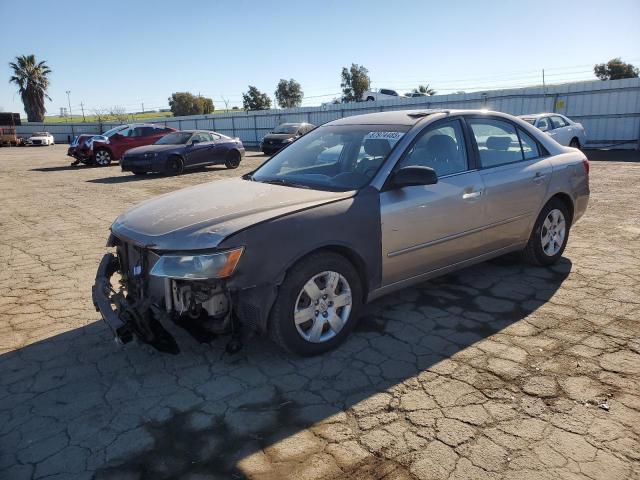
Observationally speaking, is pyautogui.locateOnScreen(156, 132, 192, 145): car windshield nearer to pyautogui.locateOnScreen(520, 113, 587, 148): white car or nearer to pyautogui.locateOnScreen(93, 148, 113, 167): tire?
pyautogui.locateOnScreen(93, 148, 113, 167): tire

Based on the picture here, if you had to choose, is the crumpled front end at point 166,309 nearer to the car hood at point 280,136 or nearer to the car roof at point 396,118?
the car roof at point 396,118

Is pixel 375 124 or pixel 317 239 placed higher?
pixel 375 124

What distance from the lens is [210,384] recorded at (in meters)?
3.23

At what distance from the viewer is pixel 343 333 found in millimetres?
3650

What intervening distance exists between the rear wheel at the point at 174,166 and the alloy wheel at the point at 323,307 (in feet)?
42.6

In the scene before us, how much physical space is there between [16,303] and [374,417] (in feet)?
12.3

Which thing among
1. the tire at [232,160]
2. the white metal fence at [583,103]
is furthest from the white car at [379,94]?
the tire at [232,160]

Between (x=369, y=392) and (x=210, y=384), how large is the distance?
1018 mm

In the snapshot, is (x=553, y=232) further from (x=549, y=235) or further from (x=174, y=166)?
(x=174, y=166)

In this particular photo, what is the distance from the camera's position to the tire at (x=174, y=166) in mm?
15398

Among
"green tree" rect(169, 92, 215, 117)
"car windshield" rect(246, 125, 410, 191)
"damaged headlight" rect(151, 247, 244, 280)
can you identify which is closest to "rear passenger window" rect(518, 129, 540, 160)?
"car windshield" rect(246, 125, 410, 191)

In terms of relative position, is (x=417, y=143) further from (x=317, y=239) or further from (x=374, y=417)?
(x=374, y=417)

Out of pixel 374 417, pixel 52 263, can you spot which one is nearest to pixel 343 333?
pixel 374 417

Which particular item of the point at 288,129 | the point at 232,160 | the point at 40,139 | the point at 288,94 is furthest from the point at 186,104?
the point at 232,160
